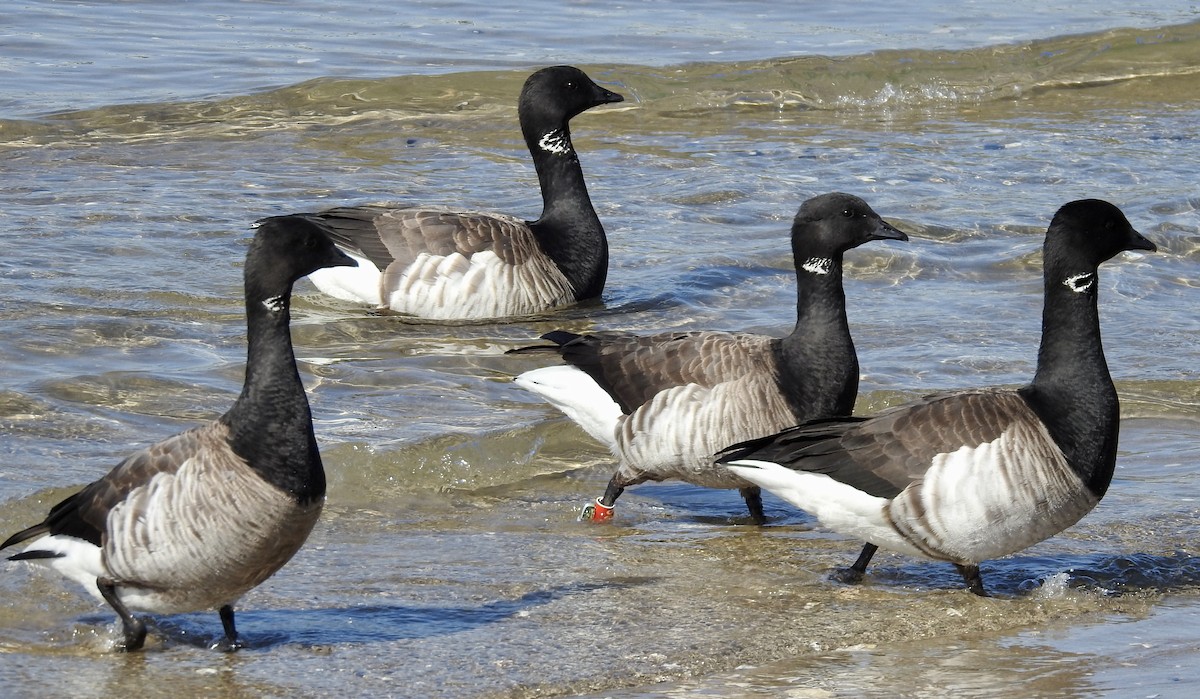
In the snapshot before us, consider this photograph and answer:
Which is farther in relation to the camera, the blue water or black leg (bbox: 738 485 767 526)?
the blue water

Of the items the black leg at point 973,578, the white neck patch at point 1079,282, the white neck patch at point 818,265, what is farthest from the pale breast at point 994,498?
the white neck patch at point 818,265

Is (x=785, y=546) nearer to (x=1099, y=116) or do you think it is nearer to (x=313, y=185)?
(x=313, y=185)

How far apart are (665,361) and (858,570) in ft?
5.17

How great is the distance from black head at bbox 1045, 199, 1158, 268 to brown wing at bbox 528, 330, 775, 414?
4.93 ft

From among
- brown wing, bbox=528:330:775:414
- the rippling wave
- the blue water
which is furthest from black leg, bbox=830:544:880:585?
the blue water

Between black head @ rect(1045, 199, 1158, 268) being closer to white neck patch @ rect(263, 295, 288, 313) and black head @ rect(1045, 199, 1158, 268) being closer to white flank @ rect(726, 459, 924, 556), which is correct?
white flank @ rect(726, 459, 924, 556)

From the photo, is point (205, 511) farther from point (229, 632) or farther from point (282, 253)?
point (282, 253)

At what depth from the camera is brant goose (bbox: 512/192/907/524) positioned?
298 inches

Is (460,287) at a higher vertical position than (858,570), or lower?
higher

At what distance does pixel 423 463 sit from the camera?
328 inches

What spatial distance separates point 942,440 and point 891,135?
1194 cm

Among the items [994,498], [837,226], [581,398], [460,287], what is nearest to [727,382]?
[581,398]

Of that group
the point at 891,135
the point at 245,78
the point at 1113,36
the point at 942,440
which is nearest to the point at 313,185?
the point at 245,78

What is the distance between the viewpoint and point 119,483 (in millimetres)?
5574
